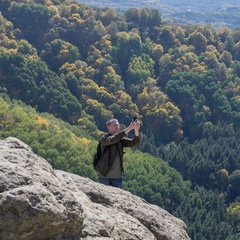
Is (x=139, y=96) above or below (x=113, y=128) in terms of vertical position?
below

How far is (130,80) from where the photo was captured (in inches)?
5354

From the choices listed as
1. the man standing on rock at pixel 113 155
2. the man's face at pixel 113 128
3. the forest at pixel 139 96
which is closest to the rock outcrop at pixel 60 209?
the man standing on rock at pixel 113 155

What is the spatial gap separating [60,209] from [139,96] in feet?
395

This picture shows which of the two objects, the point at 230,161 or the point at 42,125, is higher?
the point at 42,125

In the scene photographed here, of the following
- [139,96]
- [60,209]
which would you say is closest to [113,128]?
[60,209]

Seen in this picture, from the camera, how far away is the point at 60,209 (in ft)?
31.4

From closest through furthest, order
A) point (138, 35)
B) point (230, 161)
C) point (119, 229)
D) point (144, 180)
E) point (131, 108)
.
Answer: point (119, 229) → point (144, 180) → point (230, 161) → point (131, 108) → point (138, 35)

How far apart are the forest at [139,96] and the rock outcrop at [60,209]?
→ 60.6 metres

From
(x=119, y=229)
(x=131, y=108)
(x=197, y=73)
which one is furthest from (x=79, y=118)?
(x=119, y=229)

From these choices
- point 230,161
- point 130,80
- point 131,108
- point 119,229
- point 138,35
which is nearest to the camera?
point 119,229

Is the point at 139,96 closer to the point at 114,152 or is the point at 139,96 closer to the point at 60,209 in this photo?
the point at 114,152

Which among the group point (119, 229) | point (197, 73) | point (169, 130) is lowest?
point (169, 130)

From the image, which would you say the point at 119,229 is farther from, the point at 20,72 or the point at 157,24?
the point at 157,24

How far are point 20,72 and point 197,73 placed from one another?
47619 millimetres
